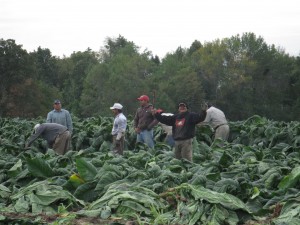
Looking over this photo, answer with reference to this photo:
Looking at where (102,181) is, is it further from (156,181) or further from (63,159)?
(63,159)

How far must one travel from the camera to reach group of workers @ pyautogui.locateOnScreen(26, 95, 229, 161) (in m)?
10.5

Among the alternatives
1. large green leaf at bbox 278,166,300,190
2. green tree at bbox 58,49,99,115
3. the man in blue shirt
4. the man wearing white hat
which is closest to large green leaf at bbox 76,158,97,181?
large green leaf at bbox 278,166,300,190

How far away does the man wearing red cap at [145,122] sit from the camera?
44.2 ft

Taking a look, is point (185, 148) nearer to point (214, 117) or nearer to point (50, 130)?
point (50, 130)

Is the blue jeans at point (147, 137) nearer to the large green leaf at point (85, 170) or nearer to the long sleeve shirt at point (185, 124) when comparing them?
the long sleeve shirt at point (185, 124)

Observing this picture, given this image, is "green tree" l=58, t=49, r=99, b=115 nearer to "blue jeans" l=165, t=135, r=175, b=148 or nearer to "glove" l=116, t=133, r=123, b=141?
"blue jeans" l=165, t=135, r=175, b=148

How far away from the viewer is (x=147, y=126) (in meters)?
13.7

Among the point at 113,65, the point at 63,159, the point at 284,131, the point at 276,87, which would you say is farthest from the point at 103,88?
the point at 63,159

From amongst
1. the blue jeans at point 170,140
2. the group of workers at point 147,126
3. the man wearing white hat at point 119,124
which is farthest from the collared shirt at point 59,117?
the blue jeans at point 170,140

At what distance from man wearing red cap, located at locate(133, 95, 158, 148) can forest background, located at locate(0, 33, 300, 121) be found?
138 ft

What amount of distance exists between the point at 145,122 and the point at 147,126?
11 centimetres

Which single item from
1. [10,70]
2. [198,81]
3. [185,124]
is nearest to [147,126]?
[185,124]

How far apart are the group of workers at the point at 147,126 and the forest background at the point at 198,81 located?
137ft

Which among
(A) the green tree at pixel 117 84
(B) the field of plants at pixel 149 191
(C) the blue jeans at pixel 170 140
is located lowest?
(B) the field of plants at pixel 149 191
